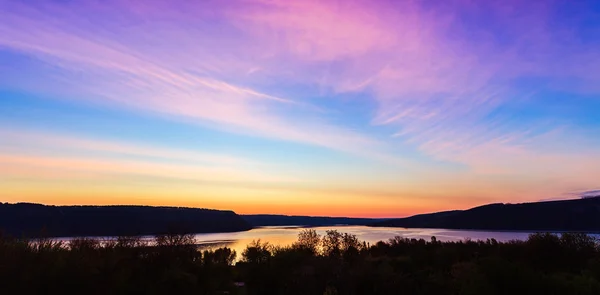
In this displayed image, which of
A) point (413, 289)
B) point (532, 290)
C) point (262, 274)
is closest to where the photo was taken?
point (532, 290)

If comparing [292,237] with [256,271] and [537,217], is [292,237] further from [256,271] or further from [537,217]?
[256,271]

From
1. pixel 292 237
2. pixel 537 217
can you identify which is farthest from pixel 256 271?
pixel 537 217

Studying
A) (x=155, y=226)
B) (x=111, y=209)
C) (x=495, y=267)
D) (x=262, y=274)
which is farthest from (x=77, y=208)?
(x=495, y=267)

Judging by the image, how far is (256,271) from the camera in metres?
21.7

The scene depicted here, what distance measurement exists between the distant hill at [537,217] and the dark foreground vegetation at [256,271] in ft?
315

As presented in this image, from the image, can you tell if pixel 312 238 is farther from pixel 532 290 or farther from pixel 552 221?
pixel 552 221

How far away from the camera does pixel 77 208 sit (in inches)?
4090

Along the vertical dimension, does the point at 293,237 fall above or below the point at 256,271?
above

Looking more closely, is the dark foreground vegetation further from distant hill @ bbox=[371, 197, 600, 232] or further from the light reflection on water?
distant hill @ bbox=[371, 197, 600, 232]

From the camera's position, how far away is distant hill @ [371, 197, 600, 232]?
11071 cm

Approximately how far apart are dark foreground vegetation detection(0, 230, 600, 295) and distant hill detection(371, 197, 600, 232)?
95.9m

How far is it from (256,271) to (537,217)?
4512 inches

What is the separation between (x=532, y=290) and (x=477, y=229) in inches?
4865

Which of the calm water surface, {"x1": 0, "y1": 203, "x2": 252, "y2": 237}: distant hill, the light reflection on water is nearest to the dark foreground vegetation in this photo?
the light reflection on water
